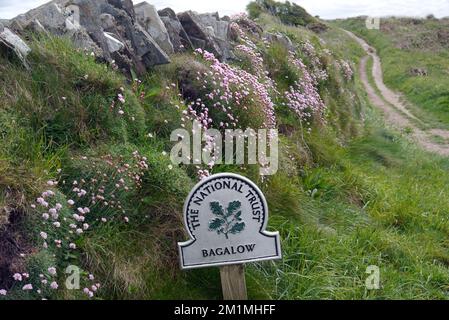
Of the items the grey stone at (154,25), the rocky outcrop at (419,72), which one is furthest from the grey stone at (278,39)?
the rocky outcrop at (419,72)

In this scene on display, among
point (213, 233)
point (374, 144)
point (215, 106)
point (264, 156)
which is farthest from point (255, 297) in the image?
point (374, 144)

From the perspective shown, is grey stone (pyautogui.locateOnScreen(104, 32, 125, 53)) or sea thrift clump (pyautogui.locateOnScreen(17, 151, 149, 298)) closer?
sea thrift clump (pyautogui.locateOnScreen(17, 151, 149, 298))

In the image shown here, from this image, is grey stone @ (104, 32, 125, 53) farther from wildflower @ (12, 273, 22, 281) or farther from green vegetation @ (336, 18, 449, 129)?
green vegetation @ (336, 18, 449, 129)

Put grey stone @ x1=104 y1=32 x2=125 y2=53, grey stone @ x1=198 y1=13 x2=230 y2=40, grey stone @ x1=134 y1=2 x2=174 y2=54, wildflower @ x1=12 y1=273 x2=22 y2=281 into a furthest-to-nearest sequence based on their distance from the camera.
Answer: grey stone @ x1=198 y1=13 x2=230 y2=40 → grey stone @ x1=134 y1=2 x2=174 y2=54 → grey stone @ x1=104 y1=32 x2=125 y2=53 → wildflower @ x1=12 y1=273 x2=22 y2=281

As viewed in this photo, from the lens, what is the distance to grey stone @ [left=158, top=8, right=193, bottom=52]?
302 inches

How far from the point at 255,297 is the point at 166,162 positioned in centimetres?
142

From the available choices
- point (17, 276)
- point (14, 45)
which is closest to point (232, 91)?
point (14, 45)

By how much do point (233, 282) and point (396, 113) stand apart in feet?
57.3

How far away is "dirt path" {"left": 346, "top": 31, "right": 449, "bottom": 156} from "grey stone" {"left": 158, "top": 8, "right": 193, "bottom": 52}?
7.80 m

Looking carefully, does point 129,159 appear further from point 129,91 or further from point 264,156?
point 264,156

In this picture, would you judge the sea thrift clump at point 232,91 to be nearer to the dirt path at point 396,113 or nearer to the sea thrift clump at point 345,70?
the dirt path at point 396,113

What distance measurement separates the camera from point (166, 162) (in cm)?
485

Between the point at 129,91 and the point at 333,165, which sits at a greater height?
the point at 129,91

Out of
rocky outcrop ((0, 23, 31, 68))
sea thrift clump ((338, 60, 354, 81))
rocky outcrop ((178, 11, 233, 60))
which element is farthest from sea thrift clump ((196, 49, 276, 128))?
sea thrift clump ((338, 60, 354, 81))
